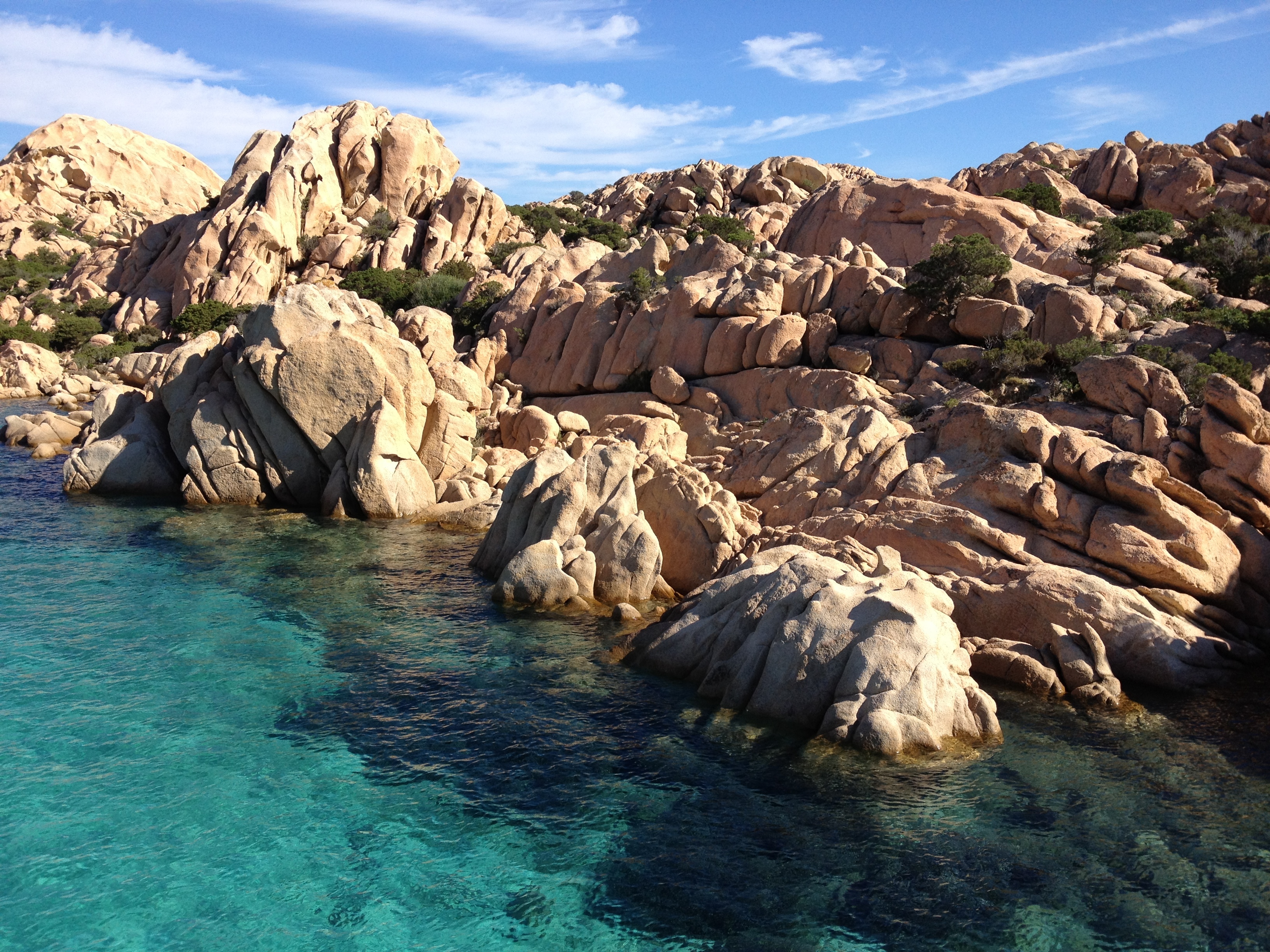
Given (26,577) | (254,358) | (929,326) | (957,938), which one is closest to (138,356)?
(254,358)

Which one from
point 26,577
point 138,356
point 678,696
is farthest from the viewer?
point 138,356

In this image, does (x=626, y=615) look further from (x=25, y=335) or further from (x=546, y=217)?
(x=546, y=217)

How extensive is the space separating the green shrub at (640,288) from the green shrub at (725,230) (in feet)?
40.2

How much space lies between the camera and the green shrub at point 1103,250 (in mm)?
40094

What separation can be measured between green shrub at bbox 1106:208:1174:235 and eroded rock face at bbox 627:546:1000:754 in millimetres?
39435

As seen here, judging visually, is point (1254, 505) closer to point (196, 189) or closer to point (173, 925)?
point (173, 925)

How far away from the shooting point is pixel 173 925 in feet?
39.0

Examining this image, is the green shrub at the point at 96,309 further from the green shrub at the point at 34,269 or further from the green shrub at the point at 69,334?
the green shrub at the point at 34,269

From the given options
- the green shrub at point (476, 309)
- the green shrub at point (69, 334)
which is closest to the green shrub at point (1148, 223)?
the green shrub at point (476, 309)

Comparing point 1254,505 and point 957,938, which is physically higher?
point 1254,505

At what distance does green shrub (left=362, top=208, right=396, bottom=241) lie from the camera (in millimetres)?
78812

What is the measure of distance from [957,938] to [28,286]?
335ft

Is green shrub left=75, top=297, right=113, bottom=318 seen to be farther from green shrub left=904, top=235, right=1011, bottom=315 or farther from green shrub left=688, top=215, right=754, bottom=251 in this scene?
green shrub left=904, top=235, right=1011, bottom=315

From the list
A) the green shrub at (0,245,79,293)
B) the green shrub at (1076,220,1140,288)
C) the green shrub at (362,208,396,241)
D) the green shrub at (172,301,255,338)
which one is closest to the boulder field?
the green shrub at (1076,220,1140,288)
